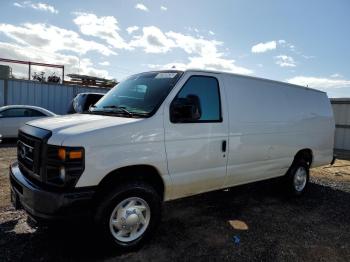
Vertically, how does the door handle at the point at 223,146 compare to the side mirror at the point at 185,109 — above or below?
below

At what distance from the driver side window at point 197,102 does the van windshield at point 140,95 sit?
188 mm

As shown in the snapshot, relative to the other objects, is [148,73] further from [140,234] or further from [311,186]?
[311,186]

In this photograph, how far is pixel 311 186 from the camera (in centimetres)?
734

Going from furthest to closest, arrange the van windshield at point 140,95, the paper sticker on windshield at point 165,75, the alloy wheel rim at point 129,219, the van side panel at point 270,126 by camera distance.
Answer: the van side panel at point 270,126
the paper sticker on windshield at point 165,75
the van windshield at point 140,95
the alloy wheel rim at point 129,219

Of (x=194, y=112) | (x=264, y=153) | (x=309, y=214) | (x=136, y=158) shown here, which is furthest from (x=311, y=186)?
(x=136, y=158)

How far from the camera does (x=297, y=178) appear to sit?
6254 millimetres

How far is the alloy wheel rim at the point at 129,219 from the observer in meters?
3.47

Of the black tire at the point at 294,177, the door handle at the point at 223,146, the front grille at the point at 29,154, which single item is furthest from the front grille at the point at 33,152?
the black tire at the point at 294,177

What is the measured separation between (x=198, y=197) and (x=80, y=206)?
312 centimetres

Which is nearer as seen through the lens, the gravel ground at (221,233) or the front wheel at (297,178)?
the gravel ground at (221,233)

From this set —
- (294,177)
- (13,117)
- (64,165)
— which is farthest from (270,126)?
(13,117)

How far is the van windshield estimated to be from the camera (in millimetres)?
3758

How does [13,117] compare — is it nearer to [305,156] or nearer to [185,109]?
[185,109]

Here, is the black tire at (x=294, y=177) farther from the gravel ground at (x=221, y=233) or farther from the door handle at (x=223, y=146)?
the door handle at (x=223, y=146)
